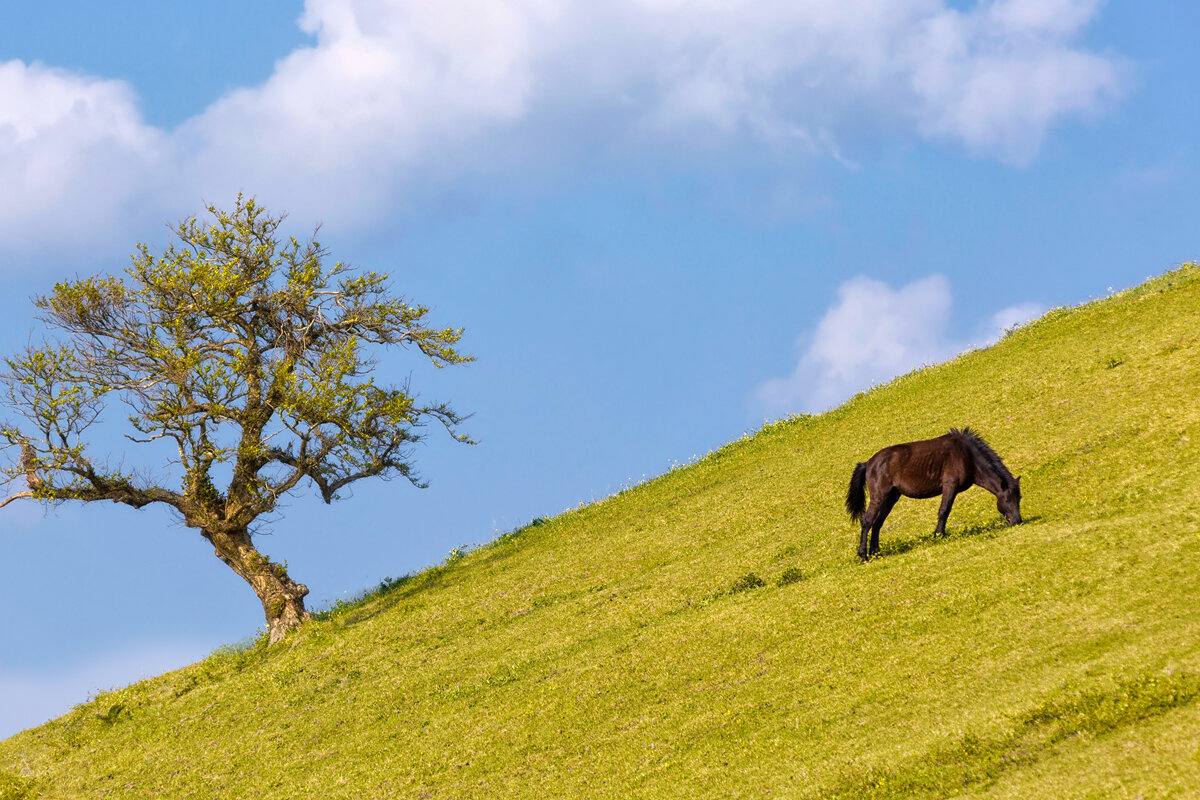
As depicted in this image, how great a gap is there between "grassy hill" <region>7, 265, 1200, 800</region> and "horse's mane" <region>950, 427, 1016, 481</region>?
4.74ft

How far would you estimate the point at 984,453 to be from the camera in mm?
24094

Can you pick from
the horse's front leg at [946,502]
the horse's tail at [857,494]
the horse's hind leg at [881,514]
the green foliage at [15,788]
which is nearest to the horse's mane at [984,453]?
the horse's front leg at [946,502]

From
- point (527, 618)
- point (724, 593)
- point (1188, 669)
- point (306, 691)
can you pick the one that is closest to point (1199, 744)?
point (1188, 669)

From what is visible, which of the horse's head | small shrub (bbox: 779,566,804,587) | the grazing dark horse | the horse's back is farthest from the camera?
small shrub (bbox: 779,566,804,587)

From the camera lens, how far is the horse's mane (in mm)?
23938

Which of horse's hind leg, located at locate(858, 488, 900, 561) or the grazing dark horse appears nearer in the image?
the grazing dark horse

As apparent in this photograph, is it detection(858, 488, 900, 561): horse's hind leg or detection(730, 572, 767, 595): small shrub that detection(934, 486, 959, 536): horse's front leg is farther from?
detection(730, 572, 767, 595): small shrub

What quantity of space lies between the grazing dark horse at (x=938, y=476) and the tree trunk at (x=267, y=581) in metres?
22.7

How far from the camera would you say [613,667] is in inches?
903

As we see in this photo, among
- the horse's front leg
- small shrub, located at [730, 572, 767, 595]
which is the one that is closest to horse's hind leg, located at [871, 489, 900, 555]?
the horse's front leg

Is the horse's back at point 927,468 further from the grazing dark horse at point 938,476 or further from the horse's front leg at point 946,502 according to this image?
the horse's front leg at point 946,502

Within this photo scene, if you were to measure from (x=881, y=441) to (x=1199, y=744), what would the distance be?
26.4 meters

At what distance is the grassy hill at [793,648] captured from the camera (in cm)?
1466

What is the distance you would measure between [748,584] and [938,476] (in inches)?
225
